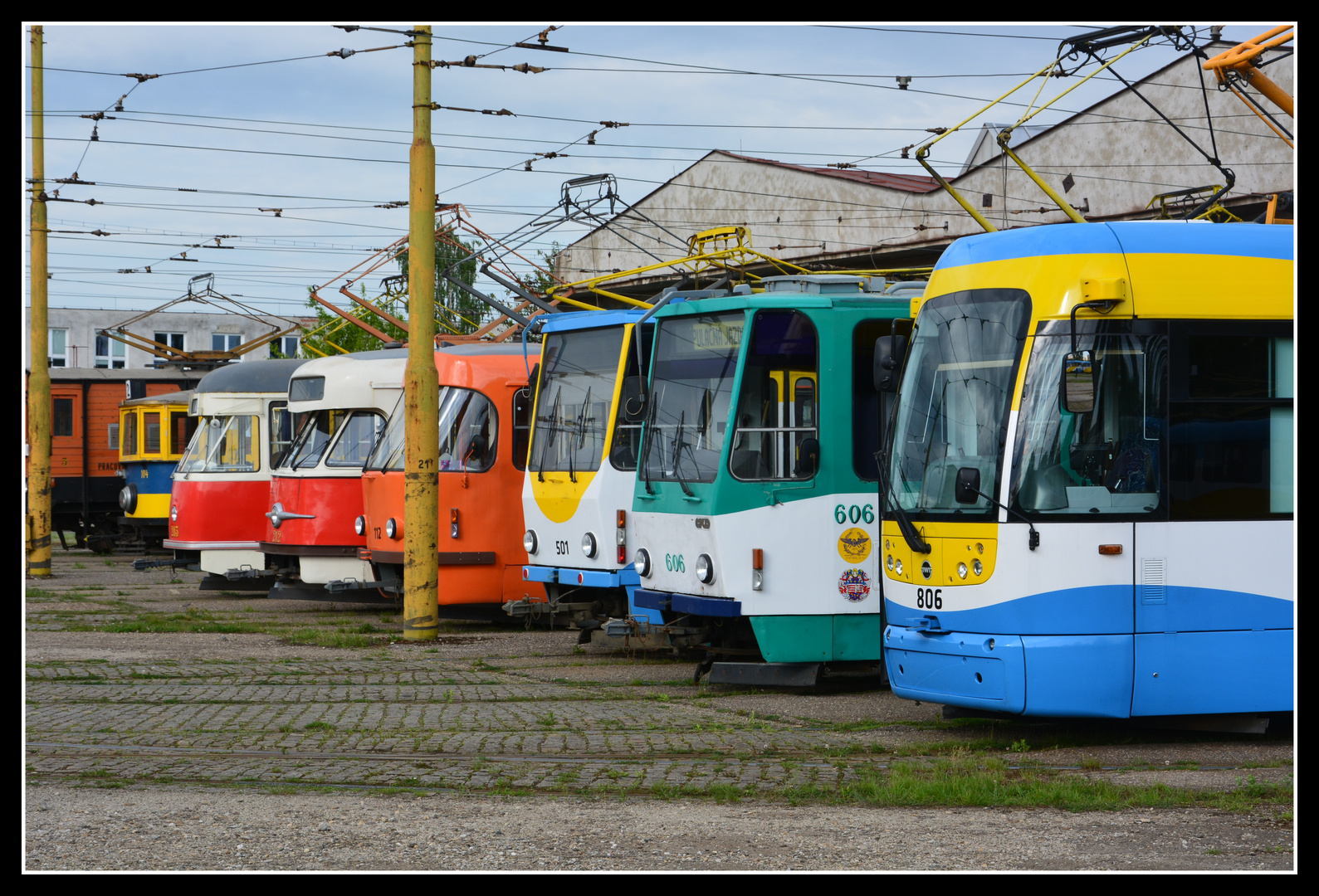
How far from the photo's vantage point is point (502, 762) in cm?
844

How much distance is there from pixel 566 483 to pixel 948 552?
573 centimetres

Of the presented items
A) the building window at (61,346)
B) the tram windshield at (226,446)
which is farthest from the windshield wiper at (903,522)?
the building window at (61,346)

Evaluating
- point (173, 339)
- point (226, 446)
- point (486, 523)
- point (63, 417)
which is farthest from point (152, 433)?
point (173, 339)

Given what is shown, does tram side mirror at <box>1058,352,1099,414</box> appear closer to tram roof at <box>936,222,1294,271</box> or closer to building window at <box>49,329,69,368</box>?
tram roof at <box>936,222,1294,271</box>

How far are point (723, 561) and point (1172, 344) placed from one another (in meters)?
3.81

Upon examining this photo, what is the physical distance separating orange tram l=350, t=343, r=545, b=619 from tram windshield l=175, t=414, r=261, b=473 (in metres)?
5.55

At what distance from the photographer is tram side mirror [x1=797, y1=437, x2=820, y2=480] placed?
36.2ft

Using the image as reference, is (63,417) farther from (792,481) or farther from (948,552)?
(948,552)

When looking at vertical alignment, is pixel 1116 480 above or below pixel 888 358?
below

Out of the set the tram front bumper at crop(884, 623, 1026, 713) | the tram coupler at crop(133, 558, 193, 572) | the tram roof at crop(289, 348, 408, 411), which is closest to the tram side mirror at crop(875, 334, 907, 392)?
the tram front bumper at crop(884, 623, 1026, 713)

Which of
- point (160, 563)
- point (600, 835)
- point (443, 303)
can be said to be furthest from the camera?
point (443, 303)

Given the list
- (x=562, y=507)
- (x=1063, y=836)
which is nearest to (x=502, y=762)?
(x=1063, y=836)

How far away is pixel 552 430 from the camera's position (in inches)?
563

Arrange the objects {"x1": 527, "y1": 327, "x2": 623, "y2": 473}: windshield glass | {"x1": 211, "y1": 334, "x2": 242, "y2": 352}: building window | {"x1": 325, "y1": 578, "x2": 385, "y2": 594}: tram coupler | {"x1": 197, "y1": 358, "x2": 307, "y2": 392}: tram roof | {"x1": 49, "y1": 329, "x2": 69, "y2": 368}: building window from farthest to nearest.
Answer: {"x1": 211, "y1": 334, "x2": 242, "y2": 352}: building window, {"x1": 49, "y1": 329, "x2": 69, "y2": 368}: building window, {"x1": 197, "y1": 358, "x2": 307, "y2": 392}: tram roof, {"x1": 325, "y1": 578, "x2": 385, "y2": 594}: tram coupler, {"x1": 527, "y1": 327, "x2": 623, "y2": 473}: windshield glass
